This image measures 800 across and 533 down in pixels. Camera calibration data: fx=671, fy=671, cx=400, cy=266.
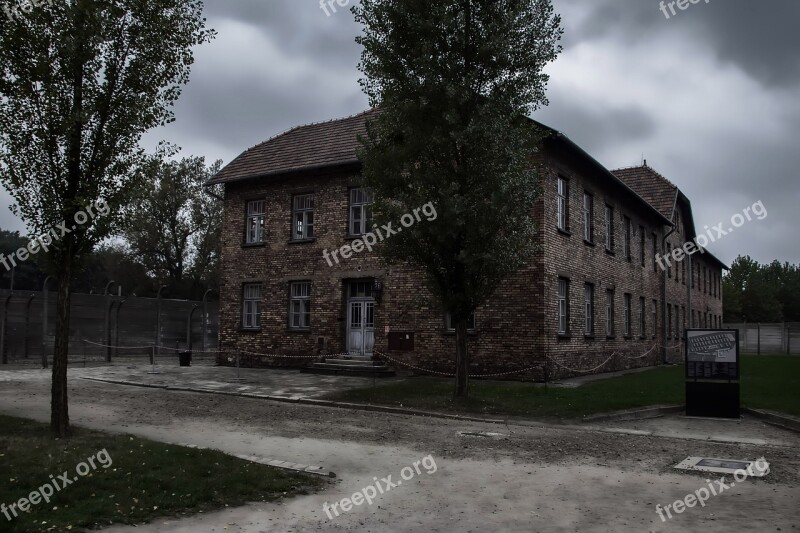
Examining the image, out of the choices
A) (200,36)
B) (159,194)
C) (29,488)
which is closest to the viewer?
(29,488)

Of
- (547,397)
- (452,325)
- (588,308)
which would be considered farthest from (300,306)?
(547,397)

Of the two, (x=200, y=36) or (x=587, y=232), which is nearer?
(x=200, y=36)

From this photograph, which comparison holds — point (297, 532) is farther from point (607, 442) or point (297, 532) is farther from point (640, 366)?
point (640, 366)

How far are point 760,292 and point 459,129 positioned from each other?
84.9 metres

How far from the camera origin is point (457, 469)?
330 inches

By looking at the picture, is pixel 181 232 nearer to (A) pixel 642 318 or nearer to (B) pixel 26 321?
(B) pixel 26 321

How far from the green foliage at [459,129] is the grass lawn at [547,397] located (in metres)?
2.10

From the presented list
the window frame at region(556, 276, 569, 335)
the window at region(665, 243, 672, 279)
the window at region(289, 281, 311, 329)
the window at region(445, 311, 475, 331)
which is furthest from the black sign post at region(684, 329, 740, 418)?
the window at region(665, 243, 672, 279)

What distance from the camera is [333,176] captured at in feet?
76.2

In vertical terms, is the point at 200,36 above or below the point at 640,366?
above

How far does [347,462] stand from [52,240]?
5150mm

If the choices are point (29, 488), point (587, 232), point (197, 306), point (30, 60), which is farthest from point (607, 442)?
point (197, 306)

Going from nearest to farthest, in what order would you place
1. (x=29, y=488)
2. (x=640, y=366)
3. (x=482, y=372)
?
(x=29, y=488) < (x=482, y=372) < (x=640, y=366)

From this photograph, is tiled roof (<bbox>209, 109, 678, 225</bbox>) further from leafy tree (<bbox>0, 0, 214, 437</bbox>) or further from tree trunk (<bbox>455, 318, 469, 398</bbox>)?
leafy tree (<bbox>0, 0, 214, 437</bbox>)
